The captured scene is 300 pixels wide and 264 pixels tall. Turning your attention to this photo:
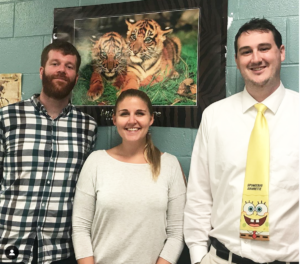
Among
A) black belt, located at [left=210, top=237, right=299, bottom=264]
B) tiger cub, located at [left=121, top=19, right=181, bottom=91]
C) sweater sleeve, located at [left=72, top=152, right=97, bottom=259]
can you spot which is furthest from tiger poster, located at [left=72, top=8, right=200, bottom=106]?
black belt, located at [left=210, top=237, right=299, bottom=264]

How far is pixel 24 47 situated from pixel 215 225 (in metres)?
1.75

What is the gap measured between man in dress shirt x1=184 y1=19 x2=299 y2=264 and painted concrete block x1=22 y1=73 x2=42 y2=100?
122 centimetres

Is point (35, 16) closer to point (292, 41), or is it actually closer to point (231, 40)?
point (231, 40)

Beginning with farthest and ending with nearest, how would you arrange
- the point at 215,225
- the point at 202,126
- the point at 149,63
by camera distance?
the point at 149,63 → the point at 202,126 → the point at 215,225

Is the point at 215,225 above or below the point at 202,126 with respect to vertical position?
below

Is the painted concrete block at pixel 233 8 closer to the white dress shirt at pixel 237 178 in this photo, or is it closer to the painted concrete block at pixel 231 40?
the painted concrete block at pixel 231 40

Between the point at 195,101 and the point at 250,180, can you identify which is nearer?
the point at 250,180

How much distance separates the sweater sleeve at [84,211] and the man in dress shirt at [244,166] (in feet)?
1.61

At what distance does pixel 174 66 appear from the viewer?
6.48 feet

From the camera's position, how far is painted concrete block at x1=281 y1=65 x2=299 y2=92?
1.76 meters

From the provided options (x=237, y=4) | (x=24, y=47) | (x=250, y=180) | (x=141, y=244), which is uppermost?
(x=237, y=4)

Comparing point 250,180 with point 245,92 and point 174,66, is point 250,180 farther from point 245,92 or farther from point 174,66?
point 174,66

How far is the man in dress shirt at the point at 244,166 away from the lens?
4.59ft

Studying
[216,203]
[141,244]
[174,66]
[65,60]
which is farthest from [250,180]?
[65,60]
